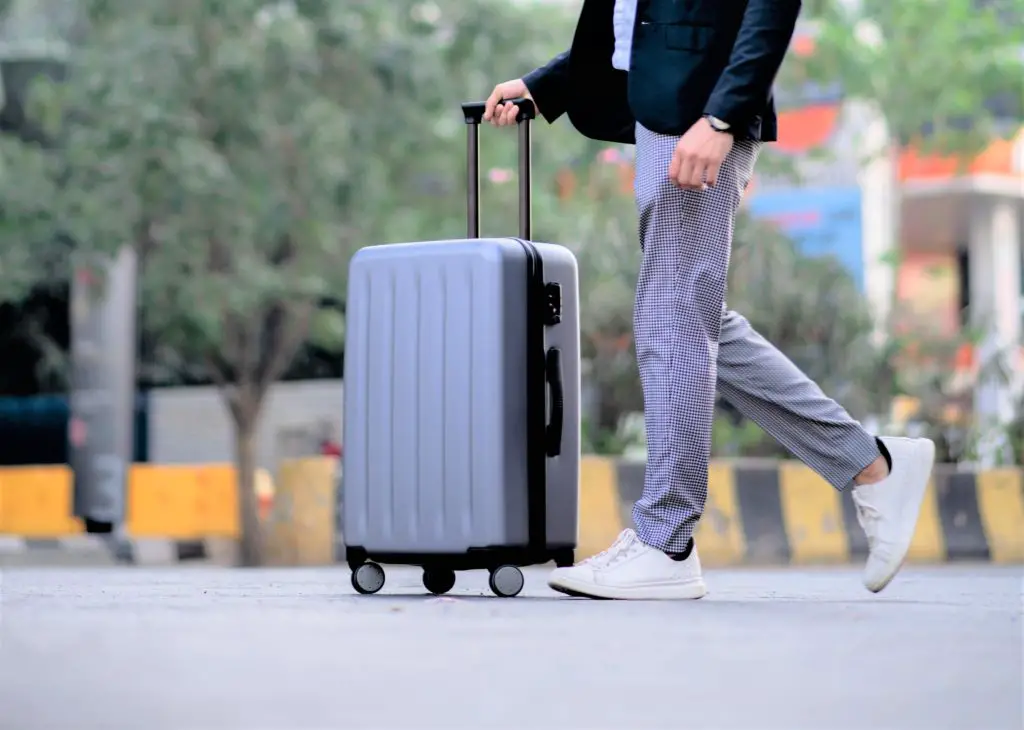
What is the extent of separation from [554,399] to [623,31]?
2.95ft

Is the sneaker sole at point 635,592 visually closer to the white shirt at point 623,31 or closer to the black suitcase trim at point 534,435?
the black suitcase trim at point 534,435

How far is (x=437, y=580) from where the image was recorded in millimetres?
5020

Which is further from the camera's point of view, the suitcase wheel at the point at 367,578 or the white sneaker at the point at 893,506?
the suitcase wheel at the point at 367,578

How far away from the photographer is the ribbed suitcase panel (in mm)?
4738

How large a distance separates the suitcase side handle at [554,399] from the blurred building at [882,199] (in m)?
18.4

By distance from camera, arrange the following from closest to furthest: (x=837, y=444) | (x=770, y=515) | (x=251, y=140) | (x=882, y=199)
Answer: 1. (x=837, y=444)
2. (x=770, y=515)
3. (x=251, y=140)
4. (x=882, y=199)

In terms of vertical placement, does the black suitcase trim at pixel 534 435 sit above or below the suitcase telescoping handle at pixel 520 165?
below

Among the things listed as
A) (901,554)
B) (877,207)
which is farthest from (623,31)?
(877,207)

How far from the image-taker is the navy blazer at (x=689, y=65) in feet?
14.6

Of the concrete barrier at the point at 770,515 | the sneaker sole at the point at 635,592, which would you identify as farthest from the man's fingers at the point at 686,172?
the concrete barrier at the point at 770,515

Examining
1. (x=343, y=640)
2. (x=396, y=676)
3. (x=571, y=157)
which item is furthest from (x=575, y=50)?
(x=571, y=157)

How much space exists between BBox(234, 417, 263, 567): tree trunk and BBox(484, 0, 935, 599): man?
9.85 metres

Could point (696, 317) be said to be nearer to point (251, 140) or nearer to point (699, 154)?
point (699, 154)

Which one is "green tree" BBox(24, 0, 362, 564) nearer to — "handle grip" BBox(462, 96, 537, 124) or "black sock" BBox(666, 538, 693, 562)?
"handle grip" BBox(462, 96, 537, 124)
